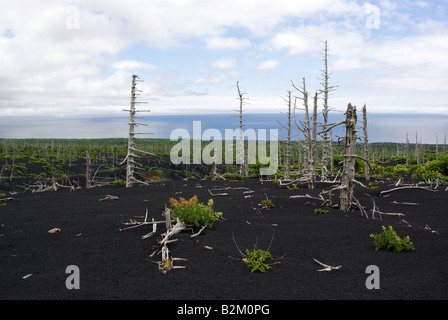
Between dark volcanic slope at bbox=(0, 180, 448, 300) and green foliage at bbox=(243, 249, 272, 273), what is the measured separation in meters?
0.12

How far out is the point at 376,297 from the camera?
4238mm

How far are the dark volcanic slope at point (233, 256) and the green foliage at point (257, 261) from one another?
116 mm

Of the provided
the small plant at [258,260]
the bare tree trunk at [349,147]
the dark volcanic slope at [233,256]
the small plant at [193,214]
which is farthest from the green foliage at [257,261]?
the bare tree trunk at [349,147]

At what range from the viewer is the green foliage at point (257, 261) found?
5.13 m

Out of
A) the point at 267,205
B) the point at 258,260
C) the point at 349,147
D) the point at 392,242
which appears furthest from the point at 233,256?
the point at 349,147

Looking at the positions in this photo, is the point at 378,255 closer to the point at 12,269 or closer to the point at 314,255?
the point at 314,255

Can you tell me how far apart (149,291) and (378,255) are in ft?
13.3

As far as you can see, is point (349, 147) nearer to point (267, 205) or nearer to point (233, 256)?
point (267, 205)

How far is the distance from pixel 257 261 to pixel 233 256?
73 centimetres

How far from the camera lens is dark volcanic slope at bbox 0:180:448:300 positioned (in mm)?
4512

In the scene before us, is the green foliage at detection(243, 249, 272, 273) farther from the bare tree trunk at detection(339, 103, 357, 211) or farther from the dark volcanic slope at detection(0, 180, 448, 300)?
the bare tree trunk at detection(339, 103, 357, 211)

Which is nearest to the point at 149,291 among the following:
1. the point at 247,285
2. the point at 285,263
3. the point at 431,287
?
the point at 247,285

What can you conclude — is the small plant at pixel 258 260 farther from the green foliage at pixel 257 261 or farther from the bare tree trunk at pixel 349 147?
the bare tree trunk at pixel 349 147
